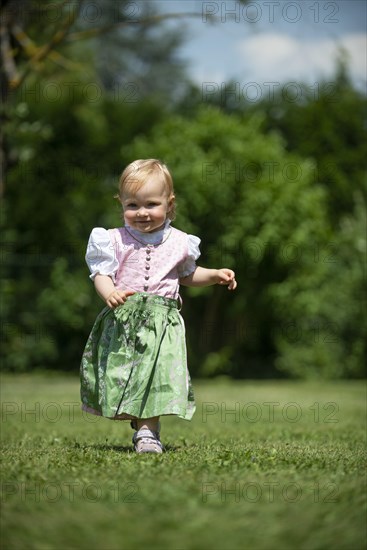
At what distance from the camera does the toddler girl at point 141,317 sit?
4.76 m

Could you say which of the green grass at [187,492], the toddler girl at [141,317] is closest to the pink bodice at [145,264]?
the toddler girl at [141,317]

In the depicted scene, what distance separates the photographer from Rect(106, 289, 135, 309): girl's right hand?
462 centimetres

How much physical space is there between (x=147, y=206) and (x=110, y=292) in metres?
0.53

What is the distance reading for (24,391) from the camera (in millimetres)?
11688

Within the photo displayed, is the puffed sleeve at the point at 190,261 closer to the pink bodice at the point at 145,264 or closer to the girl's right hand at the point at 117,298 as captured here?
the pink bodice at the point at 145,264

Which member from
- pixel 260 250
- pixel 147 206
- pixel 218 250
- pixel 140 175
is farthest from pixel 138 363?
pixel 260 250

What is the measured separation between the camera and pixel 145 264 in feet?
16.2

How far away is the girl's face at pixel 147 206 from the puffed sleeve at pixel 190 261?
24 centimetres

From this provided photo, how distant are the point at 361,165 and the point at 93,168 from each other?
7.69 m

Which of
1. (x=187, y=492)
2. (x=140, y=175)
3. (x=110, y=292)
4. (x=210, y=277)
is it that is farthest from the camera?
(x=210, y=277)

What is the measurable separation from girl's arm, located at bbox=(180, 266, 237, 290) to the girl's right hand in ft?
1.86

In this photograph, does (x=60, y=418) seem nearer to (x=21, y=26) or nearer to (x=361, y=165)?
(x=21, y=26)

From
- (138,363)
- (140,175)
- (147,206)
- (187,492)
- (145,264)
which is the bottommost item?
(187,492)

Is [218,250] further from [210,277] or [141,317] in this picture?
[141,317]
